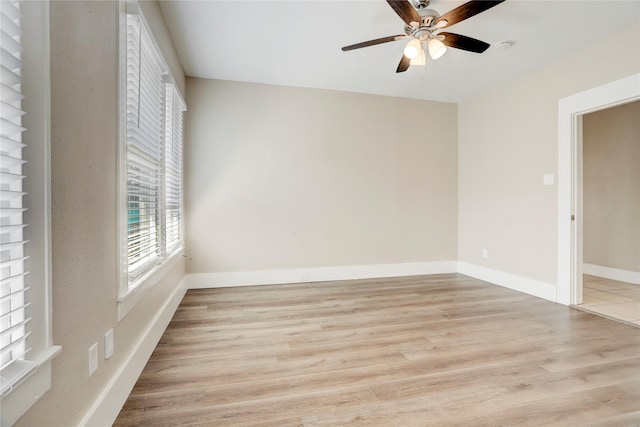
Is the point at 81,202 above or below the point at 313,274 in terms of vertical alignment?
above

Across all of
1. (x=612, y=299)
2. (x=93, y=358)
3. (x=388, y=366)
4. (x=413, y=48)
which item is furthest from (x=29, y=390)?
(x=612, y=299)

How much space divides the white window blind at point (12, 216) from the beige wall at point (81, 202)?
0.15 meters

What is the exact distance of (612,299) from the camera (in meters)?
3.17

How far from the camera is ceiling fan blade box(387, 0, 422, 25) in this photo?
6.01 feet

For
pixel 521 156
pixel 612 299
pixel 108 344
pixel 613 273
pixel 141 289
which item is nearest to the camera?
pixel 108 344

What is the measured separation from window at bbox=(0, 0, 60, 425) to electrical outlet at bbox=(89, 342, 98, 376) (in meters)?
0.31

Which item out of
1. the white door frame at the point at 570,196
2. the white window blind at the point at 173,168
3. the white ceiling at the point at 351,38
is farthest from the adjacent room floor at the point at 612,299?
the white window blind at the point at 173,168

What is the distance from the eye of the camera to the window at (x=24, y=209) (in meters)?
0.77

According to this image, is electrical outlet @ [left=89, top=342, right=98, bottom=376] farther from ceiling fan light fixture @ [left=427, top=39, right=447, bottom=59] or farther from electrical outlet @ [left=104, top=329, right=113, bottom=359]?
ceiling fan light fixture @ [left=427, top=39, right=447, bottom=59]

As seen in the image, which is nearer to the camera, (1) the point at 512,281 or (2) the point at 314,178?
(1) the point at 512,281

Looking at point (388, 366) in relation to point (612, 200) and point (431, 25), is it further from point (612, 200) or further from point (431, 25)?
point (612, 200)

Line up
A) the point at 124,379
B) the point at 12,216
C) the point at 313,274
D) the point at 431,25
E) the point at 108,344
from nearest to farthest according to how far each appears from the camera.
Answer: the point at 12,216, the point at 108,344, the point at 124,379, the point at 431,25, the point at 313,274

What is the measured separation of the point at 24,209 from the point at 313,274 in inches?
130

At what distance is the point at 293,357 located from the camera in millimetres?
2000
